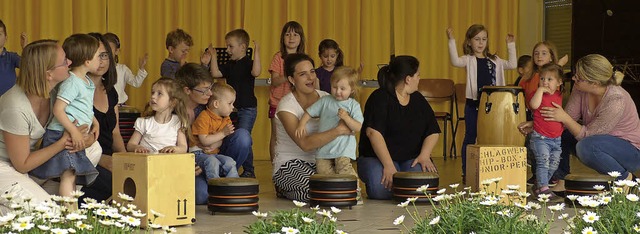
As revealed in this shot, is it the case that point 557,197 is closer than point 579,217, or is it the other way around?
point 579,217

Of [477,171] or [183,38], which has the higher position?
[183,38]

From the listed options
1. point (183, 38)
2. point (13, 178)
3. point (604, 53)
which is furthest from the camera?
point (604, 53)

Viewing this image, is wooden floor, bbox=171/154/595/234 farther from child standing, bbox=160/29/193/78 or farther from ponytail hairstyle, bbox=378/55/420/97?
child standing, bbox=160/29/193/78

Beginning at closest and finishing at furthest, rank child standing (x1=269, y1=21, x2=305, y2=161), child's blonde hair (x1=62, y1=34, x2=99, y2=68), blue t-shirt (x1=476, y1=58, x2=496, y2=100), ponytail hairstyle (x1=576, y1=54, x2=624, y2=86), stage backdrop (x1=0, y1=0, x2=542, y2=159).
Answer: child's blonde hair (x1=62, y1=34, x2=99, y2=68)
ponytail hairstyle (x1=576, y1=54, x2=624, y2=86)
blue t-shirt (x1=476, y1=58, x2=496, y2=100)
child standing (x1=269, y1=21, x2=305, y2=161)
stage backdrop (x1=0, y1=0, x2=542, y2=159)

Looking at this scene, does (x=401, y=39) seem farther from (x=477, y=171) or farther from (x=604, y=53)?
(x=477, y=171)

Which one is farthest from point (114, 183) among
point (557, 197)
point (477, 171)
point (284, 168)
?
point (557, 197)

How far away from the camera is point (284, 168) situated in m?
5.80

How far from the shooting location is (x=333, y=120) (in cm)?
564

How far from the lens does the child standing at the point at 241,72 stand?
7246mm

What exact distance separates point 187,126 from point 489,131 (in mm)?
1769

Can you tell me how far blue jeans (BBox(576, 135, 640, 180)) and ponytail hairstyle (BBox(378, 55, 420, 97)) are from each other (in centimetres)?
105

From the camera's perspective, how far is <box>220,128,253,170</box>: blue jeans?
590 centimetres

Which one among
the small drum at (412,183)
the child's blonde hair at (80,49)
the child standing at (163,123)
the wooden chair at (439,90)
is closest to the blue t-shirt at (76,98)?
the child's blonde hair at (80,49)

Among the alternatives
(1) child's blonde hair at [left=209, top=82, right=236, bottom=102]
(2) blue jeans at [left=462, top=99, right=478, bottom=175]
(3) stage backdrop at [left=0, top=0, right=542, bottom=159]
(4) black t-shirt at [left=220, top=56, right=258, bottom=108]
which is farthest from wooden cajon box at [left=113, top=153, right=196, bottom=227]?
(3) stage backdrop at [left=0, top=0, right=542, bottom=159]
